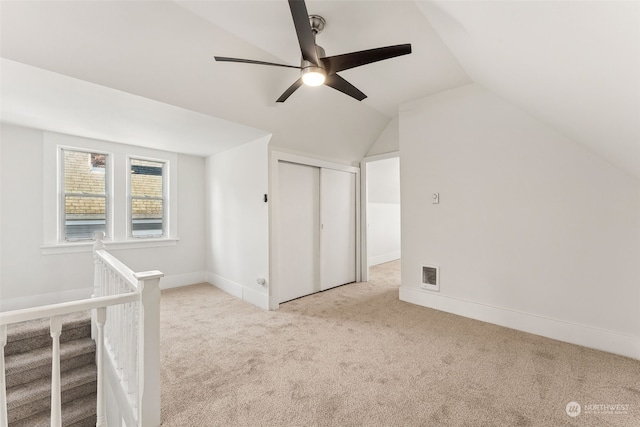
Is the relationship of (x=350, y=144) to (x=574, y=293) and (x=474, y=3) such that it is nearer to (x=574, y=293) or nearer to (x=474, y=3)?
(x=474, y=3)

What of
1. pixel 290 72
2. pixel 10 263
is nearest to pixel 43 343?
pixel 10 263

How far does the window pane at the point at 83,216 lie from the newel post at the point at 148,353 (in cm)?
297

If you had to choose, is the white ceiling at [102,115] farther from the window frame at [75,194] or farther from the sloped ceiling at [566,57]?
the sloped ceiling at [566,57]

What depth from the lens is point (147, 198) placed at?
4.12 meters

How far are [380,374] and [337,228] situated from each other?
2.53m

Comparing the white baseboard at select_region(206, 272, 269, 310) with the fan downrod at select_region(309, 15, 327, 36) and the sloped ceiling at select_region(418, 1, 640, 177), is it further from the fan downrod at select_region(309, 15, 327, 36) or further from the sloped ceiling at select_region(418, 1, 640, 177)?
the sloped ceiling at select_region(418, 1, 640, 177)

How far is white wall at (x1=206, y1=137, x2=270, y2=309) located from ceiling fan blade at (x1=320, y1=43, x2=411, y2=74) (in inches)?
64.9

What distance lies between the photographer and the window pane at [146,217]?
13.1ft

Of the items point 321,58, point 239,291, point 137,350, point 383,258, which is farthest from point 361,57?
point 383,258

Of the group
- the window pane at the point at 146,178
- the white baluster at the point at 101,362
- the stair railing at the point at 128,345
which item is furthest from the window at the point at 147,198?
the white baluster at the point at 101,362

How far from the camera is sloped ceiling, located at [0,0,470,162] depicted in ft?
5.69

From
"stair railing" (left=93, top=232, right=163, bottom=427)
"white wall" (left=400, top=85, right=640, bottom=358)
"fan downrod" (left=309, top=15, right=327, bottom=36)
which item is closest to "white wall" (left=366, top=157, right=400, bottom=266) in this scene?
"white wall" (left=400, top=85, right=640, bottom=358)

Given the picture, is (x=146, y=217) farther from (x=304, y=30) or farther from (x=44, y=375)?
(x=304, y=30)

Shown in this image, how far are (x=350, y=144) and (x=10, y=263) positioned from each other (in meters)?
4.45
